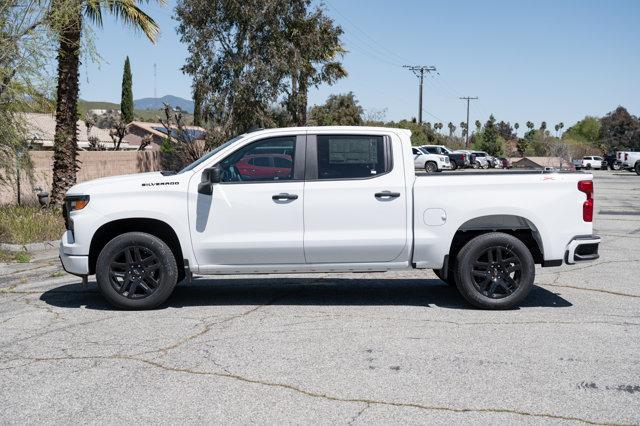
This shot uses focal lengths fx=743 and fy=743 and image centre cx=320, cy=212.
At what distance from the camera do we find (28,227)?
13211 mm

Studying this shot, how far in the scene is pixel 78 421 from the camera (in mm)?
4625

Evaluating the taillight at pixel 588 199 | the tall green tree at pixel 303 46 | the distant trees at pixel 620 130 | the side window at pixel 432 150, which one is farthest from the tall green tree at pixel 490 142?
the taillight at pixel 588 199

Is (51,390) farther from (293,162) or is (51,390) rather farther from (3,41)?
(3,41)

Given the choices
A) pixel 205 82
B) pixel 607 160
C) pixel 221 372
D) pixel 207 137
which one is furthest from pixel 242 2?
pixel 607 160

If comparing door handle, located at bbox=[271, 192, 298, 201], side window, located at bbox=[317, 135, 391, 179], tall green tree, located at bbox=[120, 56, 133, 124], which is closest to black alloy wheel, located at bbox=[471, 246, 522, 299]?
side window, located at bbox=[317, 135, 391, 179]

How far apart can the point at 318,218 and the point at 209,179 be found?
3.81 feet

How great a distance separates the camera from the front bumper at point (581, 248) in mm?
7633

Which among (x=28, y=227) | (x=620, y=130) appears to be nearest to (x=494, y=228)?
(x=28, y=227)

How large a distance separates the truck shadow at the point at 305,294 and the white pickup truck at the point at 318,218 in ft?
1.73

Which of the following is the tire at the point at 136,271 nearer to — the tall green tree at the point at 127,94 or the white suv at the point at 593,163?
the white suv at the point at 593,163

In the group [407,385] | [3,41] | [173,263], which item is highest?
[3,41]

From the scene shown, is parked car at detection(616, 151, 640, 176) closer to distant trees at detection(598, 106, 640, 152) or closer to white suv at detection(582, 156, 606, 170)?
white suv at detection(582, 156, 606, 170)

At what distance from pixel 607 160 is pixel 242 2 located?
4946cm

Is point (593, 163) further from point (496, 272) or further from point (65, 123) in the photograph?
point (496, 272)
